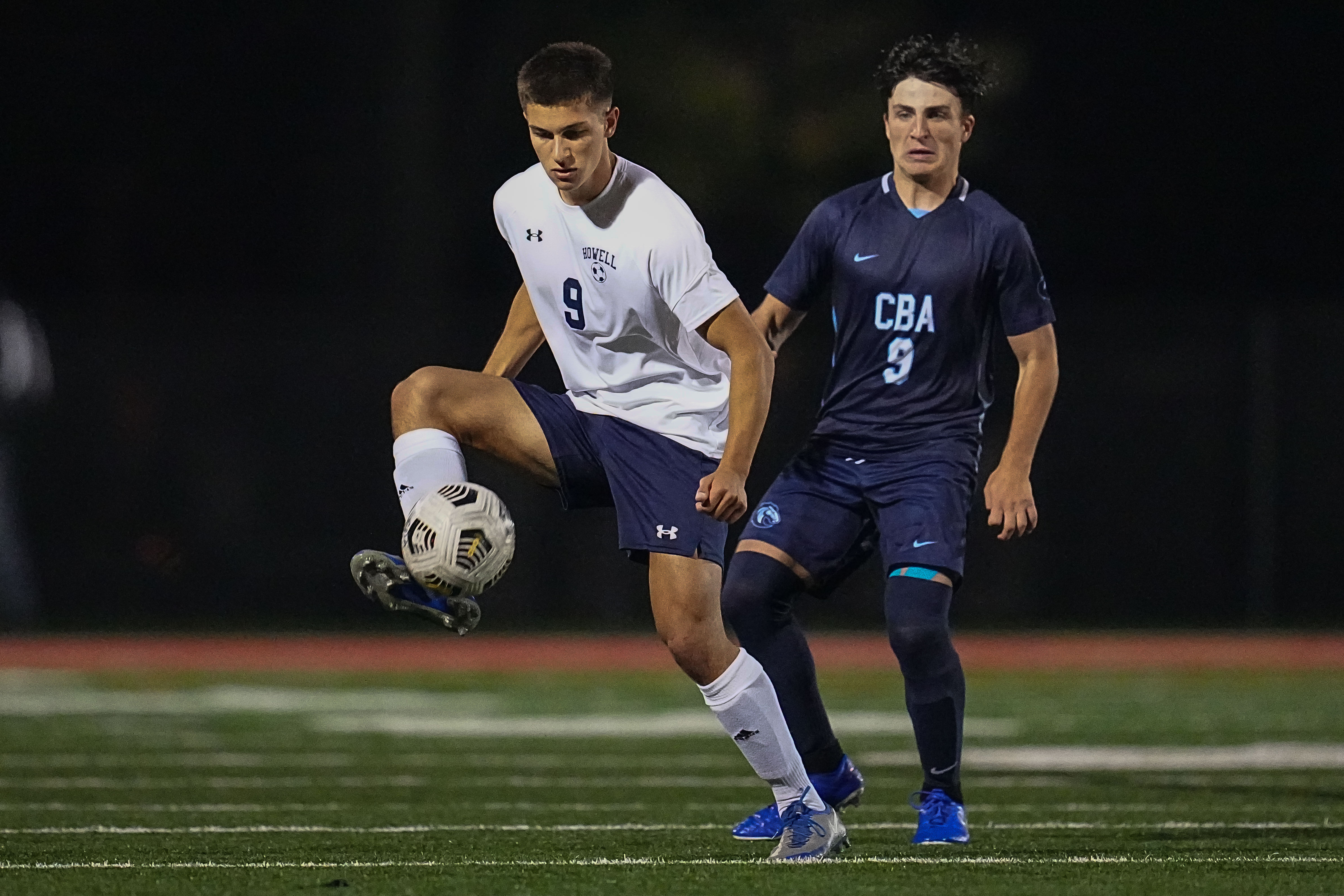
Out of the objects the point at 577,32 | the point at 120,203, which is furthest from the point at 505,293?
the point at 120,203

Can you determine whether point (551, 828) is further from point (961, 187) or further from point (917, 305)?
point (961, 187)

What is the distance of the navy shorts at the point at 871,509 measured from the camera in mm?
6031

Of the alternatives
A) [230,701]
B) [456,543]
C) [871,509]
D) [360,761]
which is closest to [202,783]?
[360,761]

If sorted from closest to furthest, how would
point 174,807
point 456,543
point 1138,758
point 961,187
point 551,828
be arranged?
point 456,543 < point 961,187 < point 551,828 < point 174,807 < point 1138,758

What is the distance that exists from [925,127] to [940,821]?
1921 millimetres

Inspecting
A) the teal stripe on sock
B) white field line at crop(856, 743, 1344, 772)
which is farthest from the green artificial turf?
the teal stripe on sock

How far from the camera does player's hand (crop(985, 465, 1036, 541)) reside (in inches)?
237

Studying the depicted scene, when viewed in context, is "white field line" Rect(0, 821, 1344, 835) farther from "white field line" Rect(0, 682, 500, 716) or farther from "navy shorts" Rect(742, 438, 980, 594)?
"white field line" Rect(0, 682, 500, 716)

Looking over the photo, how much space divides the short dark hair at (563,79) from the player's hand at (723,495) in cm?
97

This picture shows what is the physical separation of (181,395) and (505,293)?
454 centimetres

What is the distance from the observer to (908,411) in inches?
244

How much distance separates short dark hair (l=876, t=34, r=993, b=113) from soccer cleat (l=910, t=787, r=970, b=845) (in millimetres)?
1925

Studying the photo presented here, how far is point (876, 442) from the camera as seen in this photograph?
244 inches

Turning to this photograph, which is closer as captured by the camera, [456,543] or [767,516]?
[456,543]
